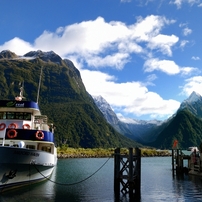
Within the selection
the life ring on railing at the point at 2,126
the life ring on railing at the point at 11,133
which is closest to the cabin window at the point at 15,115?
the life ring on railing at the point at 2,126

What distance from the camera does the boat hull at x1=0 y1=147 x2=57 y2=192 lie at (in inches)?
1014

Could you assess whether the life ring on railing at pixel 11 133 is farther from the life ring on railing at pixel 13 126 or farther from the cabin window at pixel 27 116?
the cabin window at pixel 27 116

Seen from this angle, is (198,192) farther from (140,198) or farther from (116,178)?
(116,178)

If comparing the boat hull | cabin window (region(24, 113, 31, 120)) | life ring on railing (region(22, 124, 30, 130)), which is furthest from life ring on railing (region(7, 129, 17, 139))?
the boat hull

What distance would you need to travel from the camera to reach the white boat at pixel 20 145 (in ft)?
86.1

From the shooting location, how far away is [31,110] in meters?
33.5

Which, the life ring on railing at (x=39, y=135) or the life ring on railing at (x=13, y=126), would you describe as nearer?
the life ring on railing at (x=39, y=135)

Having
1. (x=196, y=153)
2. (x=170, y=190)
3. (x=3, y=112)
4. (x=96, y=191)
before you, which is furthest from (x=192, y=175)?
(x=3, y=112)

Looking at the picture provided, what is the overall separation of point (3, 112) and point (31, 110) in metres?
3.39

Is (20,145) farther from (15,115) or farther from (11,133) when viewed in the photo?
(15,115)

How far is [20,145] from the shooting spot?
92.4 ft

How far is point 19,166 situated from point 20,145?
216 centimetres

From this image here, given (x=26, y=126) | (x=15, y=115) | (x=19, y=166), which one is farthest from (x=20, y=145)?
(x=15, y=115)

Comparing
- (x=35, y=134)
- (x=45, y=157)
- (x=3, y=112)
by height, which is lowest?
(x=45, y=157)
